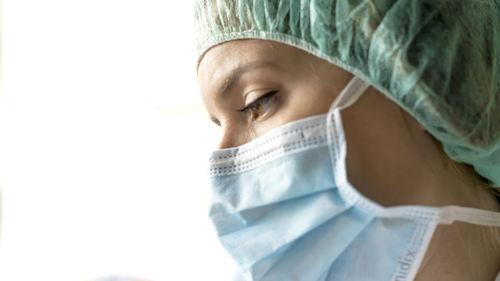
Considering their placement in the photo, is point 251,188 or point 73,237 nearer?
point 251,188

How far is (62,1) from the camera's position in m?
2.54

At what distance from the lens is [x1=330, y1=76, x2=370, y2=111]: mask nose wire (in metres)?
0.89

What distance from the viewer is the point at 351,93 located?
896 millimetres

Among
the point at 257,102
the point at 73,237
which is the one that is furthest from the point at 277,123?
the point at 73,237

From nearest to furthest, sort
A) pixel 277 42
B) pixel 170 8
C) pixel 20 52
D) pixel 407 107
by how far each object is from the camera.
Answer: pixel 407 107
pixel 277 42
pixel 170 8
pixel 20 52

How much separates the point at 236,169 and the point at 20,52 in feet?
7.06

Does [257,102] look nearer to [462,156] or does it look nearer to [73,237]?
[462,156]

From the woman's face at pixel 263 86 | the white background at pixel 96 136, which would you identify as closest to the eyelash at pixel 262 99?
the woman's face at pixel 263 86

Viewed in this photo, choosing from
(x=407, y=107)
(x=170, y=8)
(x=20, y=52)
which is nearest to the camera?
(x=407, y=107)

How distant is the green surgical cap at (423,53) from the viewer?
33.0 inches

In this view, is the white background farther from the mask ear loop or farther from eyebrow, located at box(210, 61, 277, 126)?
the mask ear loop

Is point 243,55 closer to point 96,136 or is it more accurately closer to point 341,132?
point 341,132

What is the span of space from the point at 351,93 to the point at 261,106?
18cm

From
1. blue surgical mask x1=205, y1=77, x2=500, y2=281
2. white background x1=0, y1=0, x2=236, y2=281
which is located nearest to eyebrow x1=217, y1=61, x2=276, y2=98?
blue surgical mask x1=205, y1=77, x2=500, y2=281
